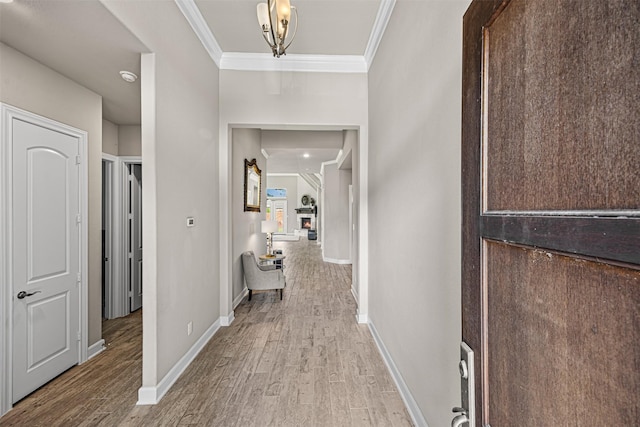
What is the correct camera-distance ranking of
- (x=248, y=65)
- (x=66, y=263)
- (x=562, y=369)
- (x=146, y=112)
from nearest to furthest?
(x=562, y=369)
(x=146, y=112)
(x=66, y=263)
(x=248, y=65)

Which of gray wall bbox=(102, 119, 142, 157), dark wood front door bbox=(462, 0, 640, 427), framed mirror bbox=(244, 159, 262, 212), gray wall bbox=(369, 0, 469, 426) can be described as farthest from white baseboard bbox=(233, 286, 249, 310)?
dark wood front door bbox=(462, 0, 640, 427)

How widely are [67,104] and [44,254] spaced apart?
130 centimetres

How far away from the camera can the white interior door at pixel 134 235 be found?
4.11 m

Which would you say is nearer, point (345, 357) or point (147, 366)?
point (147, 366)

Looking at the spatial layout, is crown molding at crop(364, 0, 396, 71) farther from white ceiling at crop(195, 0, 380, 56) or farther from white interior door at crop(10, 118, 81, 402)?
white interior door at crop(10, 118, 81, 402)

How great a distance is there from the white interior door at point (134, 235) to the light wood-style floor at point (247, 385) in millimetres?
539

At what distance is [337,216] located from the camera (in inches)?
319

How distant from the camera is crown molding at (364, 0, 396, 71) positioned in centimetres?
254

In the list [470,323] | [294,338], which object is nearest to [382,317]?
[294,338]

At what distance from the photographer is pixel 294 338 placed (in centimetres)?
327

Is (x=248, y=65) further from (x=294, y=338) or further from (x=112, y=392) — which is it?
(x=112, y=392)

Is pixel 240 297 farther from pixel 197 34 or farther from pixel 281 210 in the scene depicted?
pixel 281 210

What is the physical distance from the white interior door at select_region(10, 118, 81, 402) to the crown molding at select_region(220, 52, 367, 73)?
183 cm

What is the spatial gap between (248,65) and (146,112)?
5.75ft
